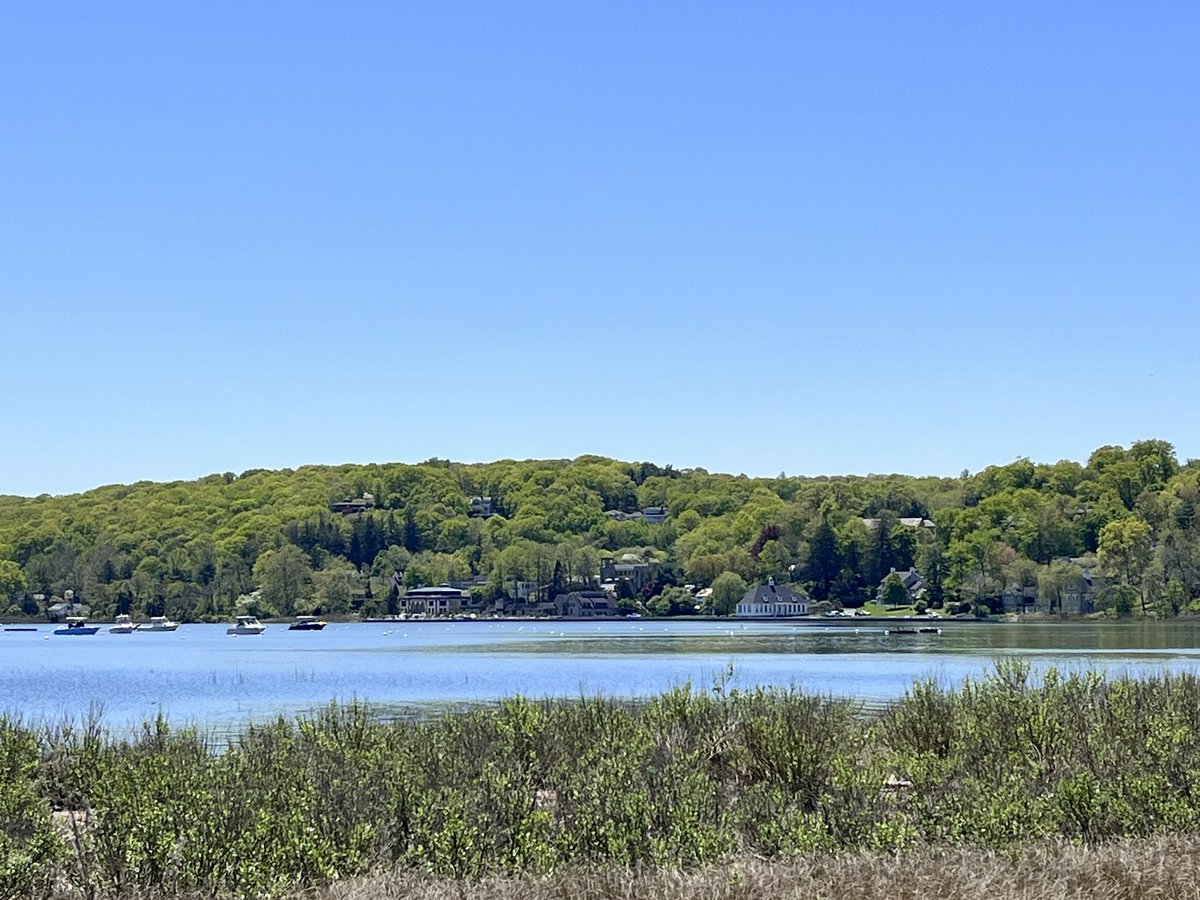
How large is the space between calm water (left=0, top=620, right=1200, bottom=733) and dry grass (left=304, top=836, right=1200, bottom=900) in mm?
9219

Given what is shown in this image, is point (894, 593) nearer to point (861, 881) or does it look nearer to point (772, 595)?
point (772, 595)

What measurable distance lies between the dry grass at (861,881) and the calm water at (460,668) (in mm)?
9219

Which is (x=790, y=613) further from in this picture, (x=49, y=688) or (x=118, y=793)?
(x=118, y=793)

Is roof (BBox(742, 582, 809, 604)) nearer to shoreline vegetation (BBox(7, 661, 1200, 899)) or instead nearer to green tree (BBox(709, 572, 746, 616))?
green tree (BBox(709, 572, 746, 616))

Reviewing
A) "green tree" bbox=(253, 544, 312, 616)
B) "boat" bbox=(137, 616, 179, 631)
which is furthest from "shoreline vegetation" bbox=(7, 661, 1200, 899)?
"green tree" bbox=(253, 544, 312, 616)

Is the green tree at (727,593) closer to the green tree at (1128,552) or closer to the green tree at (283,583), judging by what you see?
the green tree at (1128,552)

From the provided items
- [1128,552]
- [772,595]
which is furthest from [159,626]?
[1128,552]

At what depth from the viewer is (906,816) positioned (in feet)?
47.5

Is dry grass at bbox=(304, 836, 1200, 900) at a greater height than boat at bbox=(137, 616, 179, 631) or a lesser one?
greater

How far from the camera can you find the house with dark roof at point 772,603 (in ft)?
599

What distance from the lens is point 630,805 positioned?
13.4 meters

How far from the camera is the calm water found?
44031mm

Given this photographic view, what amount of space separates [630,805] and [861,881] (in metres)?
2.73

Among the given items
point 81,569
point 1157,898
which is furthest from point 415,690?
point 81,569
